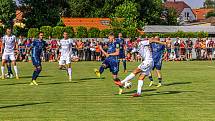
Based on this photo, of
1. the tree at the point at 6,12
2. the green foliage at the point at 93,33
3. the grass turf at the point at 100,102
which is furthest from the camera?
the tree at the point at 6,12

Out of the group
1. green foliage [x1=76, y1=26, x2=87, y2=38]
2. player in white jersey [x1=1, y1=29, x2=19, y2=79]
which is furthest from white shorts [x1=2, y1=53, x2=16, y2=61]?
green foliage [x1=76, y1=26, x2=87, y2=38]

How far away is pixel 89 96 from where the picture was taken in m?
16.9

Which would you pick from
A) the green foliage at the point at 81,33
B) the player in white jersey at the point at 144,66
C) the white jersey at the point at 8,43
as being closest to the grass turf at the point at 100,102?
the player in white jersey at the point at 144,66

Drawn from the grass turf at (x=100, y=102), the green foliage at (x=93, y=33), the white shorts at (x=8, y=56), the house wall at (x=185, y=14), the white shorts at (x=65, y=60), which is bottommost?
the grass turf at (x=100, y=102)

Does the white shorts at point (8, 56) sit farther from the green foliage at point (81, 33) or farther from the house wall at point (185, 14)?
the house wall at point (185, 14)

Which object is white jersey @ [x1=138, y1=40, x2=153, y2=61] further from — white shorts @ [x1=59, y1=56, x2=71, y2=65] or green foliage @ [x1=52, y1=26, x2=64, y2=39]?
green foliage @ [x1=52, y1=26, x2=64, y2=39]

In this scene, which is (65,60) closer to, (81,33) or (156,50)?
(156,50)

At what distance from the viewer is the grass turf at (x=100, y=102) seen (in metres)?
12.8

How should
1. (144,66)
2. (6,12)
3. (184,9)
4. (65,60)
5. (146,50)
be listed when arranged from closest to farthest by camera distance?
(144,66), (146,50), (65,60), (6,12), (184,9)

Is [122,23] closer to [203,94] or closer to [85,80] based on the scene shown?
[85,80]

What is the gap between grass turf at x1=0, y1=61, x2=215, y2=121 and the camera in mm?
12836

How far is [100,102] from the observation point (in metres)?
15.4

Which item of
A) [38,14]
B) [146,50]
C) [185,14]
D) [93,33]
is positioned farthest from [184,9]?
[146,50]

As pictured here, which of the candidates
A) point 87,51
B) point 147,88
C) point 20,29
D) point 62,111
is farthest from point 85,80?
point 20,29
